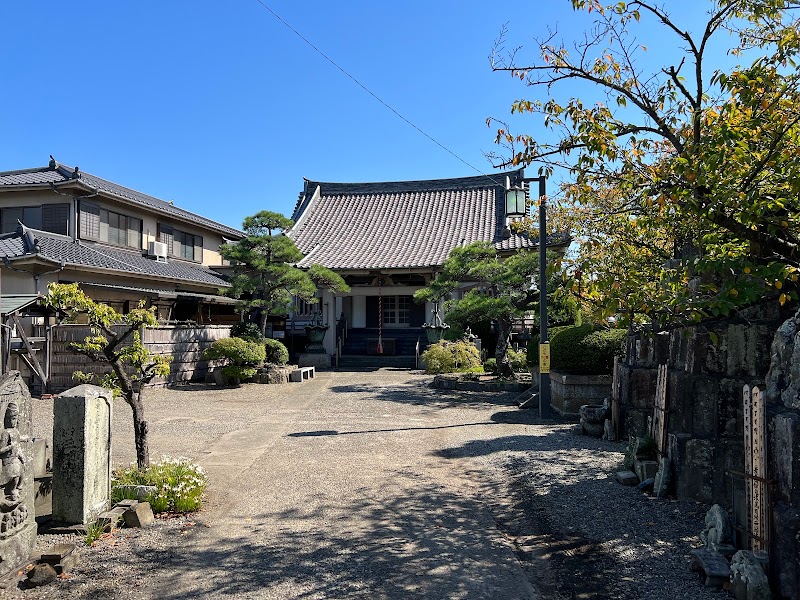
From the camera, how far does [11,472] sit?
4230mm

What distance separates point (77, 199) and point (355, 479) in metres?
16.7

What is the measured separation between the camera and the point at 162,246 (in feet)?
74.2

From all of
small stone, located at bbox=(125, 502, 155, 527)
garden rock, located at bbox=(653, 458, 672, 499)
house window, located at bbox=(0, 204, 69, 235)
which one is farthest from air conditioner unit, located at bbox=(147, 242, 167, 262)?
garden rock, located at bbox=(653, 458, 672, 499)

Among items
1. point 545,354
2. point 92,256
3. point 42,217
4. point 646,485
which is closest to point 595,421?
point 545,354

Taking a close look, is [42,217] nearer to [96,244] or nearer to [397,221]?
[96,244]

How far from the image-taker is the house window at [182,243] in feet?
78.0

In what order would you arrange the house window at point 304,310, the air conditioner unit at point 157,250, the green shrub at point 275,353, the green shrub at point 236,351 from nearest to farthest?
the green shrub at point 236,351 < the green shrub at point 275,353 < the air conditioner unit at point 157,250 < the house window at point 304,310

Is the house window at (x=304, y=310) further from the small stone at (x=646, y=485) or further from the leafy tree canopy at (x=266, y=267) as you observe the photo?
the small stone at (x=646, y=485)

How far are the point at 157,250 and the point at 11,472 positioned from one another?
1955cm

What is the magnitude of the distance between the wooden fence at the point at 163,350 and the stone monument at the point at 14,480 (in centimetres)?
806

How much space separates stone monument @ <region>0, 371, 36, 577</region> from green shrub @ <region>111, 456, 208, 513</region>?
1259 mm

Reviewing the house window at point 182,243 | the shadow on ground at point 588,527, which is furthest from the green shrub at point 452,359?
the house window at point 182,243

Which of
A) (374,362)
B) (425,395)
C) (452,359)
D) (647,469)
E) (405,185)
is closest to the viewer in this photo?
(647,469)

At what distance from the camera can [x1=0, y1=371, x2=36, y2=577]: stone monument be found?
13.7 ft
